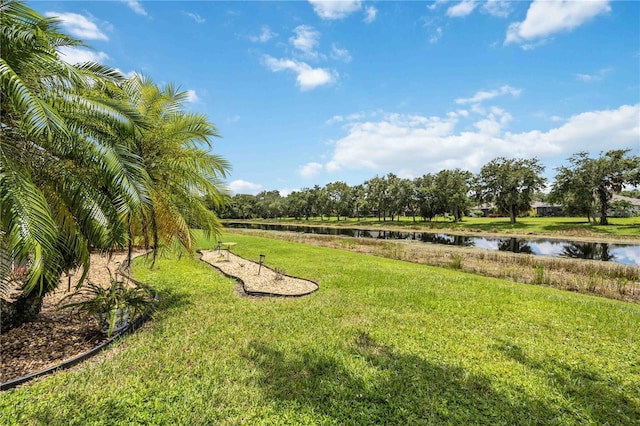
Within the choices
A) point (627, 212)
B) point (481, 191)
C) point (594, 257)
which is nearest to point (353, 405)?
point (594, 257)

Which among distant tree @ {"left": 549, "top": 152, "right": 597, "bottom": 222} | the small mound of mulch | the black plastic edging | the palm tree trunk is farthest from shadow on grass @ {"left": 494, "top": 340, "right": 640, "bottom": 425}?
distant tree @ {"left": 549, "top": 152, "right": 597, "bottom": 222}

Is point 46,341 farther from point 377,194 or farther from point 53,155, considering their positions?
point 377,194

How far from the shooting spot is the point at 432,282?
10188 millimetres

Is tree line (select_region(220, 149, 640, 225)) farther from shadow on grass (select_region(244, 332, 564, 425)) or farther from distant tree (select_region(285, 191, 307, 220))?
shadow on grass (select_region(244, 332, 564, 425))

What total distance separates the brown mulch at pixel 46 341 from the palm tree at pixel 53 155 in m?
1.06

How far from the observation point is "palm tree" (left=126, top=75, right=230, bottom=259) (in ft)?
22.4

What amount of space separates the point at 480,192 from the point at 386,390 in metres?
53.6

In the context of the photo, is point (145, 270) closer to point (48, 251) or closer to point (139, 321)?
point (139, 321)

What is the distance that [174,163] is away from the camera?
7.06 meters

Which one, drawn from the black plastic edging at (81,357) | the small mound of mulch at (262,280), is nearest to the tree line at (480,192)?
the small mound of mulch at (262,280)

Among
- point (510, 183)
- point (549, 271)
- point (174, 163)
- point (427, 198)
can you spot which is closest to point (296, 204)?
point (427, 198)

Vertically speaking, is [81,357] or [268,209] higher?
[268,209]

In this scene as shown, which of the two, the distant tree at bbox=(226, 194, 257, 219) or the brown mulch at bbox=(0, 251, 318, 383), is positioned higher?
the distant tree at bbox=(226, 194, 257, 219)

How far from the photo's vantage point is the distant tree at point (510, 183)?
4566cm
